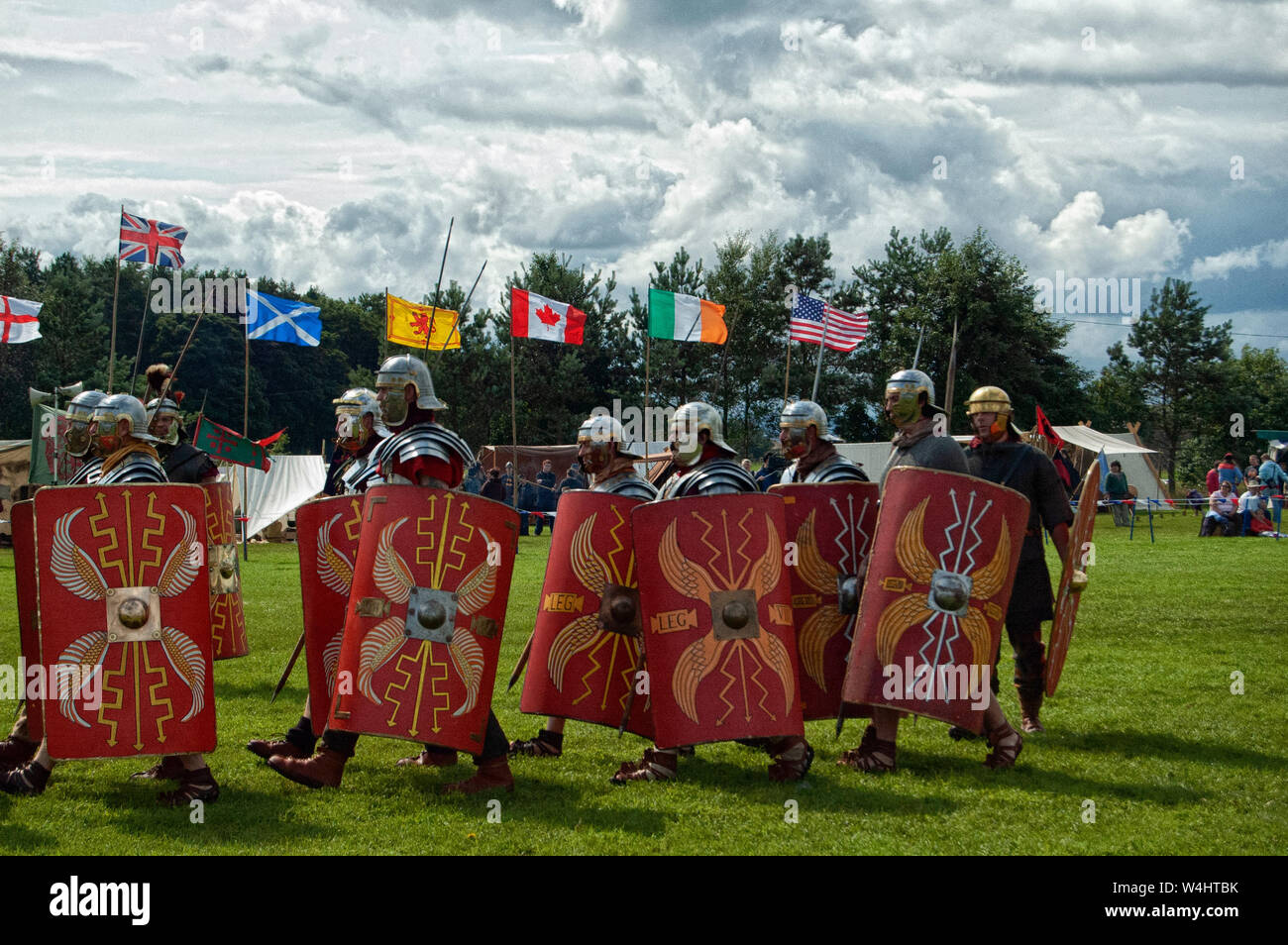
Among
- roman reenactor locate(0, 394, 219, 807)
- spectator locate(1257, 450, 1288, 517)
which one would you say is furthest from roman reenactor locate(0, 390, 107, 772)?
spectator locate(1257, 450, 1288, 517)

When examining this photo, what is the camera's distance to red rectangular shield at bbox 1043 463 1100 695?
253 inches

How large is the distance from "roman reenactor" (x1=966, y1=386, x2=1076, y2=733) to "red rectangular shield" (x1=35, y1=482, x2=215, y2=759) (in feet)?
13.5

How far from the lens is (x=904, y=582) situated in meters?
5.54

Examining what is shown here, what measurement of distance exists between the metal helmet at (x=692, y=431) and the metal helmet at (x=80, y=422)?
9.27ft

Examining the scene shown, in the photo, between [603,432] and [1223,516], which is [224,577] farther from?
[1223,516]

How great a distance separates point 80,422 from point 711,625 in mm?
3315

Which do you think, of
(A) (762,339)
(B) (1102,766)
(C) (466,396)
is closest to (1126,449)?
(A) (762,339)

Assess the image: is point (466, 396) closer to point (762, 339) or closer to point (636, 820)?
point (762, 339)

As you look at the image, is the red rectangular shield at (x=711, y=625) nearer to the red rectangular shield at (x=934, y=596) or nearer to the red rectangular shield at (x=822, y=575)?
the red rectangular shield at (x=934, y=596)

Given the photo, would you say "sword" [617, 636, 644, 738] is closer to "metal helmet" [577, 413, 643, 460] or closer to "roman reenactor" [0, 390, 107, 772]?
"metal helmet" [577, 413, 643, 460]

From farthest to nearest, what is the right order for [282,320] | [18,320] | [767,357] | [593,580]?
[767,357], [18,320], [282,320], [593,580]

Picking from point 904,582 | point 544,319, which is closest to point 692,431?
point 904,582

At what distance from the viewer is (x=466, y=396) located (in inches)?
1581

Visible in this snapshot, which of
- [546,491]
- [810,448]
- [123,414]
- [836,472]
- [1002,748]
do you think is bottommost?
[1002,748]
